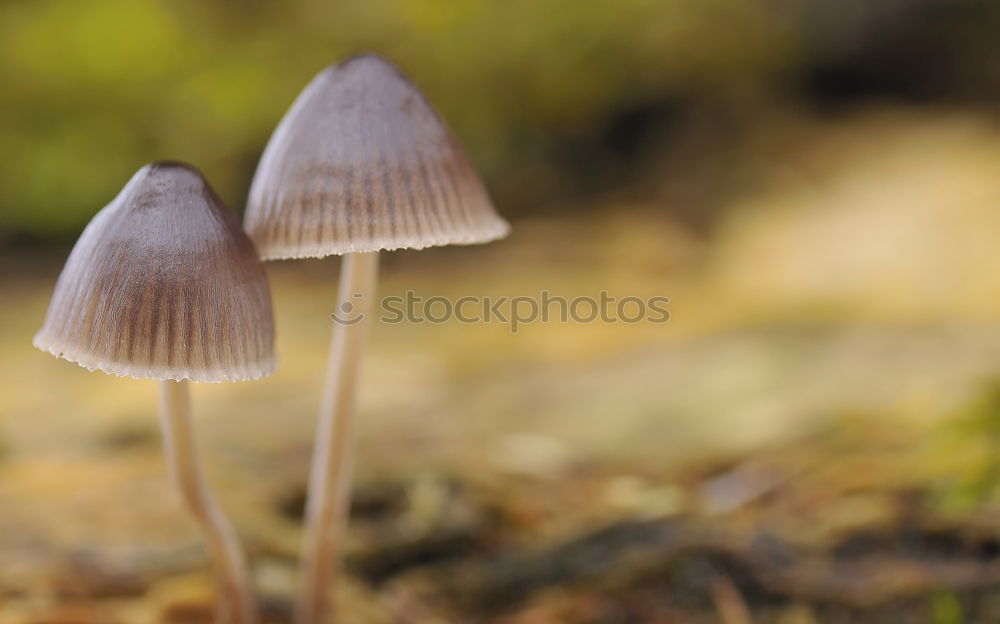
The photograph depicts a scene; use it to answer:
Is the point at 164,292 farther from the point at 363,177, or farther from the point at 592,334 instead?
the point at 592,334

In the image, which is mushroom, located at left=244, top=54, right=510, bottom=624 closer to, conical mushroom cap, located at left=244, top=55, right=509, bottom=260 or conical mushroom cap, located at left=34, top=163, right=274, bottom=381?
conical mushroom cap, located at left=244, top=55, right=509, bottom=260

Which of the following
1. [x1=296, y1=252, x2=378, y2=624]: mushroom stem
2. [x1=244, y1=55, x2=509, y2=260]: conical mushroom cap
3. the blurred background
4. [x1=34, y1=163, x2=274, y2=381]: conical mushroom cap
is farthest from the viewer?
the blurred background

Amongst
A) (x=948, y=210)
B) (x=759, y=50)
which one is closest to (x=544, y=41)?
(x=759, y=50)

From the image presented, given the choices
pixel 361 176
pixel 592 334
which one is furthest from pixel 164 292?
pixel 592 334

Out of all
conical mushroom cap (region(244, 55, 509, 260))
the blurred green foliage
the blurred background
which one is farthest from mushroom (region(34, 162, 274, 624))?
the blurred green foliage

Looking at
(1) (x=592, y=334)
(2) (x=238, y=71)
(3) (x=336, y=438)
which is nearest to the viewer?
(3) (x=336, y=438)

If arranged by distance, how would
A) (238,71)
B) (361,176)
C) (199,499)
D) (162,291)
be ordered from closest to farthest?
(162,291)
(361,176)
(199,499)
(238,71)
